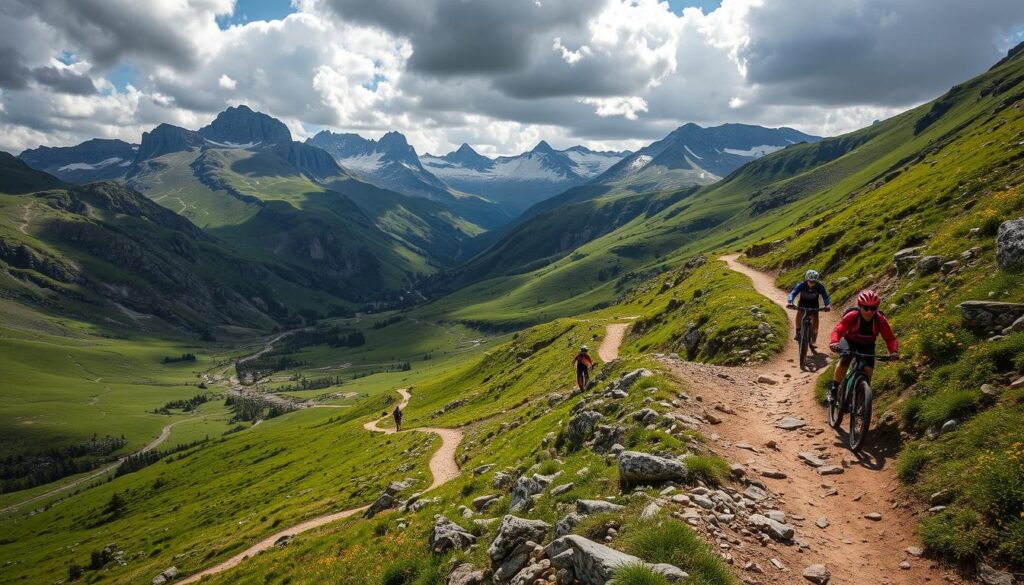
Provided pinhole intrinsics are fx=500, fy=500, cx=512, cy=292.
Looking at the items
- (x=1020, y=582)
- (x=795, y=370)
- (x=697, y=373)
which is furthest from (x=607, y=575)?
(x=795, y=370)

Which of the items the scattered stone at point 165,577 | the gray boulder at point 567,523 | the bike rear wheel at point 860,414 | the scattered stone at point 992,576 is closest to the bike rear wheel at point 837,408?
the bike rear wheel at point 860,414

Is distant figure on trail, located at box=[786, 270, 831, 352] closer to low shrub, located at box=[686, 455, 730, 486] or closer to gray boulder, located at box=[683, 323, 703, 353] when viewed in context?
gray boulder, located at box=[683, 323, 703, 353]

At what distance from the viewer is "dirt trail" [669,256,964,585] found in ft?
36.9

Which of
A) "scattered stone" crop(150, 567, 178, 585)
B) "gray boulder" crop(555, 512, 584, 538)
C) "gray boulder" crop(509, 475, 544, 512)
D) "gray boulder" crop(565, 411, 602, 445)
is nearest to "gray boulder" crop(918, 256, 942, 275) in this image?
"gray boulder" crop(565, 411, 602, 445)

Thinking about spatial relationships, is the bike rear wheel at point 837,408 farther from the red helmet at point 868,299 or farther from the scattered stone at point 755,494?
the scattered stone at point 755,494

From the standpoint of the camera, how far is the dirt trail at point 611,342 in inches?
2457

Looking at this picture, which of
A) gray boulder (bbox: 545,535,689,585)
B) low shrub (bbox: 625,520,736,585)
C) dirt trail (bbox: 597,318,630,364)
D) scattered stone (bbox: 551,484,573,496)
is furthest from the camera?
dirt trail (bbox: 597,318,630,364)

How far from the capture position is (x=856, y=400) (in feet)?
55.4

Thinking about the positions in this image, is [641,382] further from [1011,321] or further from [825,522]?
[1011,321]

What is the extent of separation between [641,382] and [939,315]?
462 inches

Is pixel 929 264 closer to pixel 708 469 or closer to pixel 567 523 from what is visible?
pixel 708 469

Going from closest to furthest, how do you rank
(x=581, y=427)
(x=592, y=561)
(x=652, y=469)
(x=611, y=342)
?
(x=592, y=561), (x=652, y=469), (x=581, y=427), (x=611, y=342)

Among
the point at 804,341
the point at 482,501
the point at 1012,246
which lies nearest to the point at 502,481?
the point at 482,501

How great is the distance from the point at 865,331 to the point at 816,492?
6002mm
